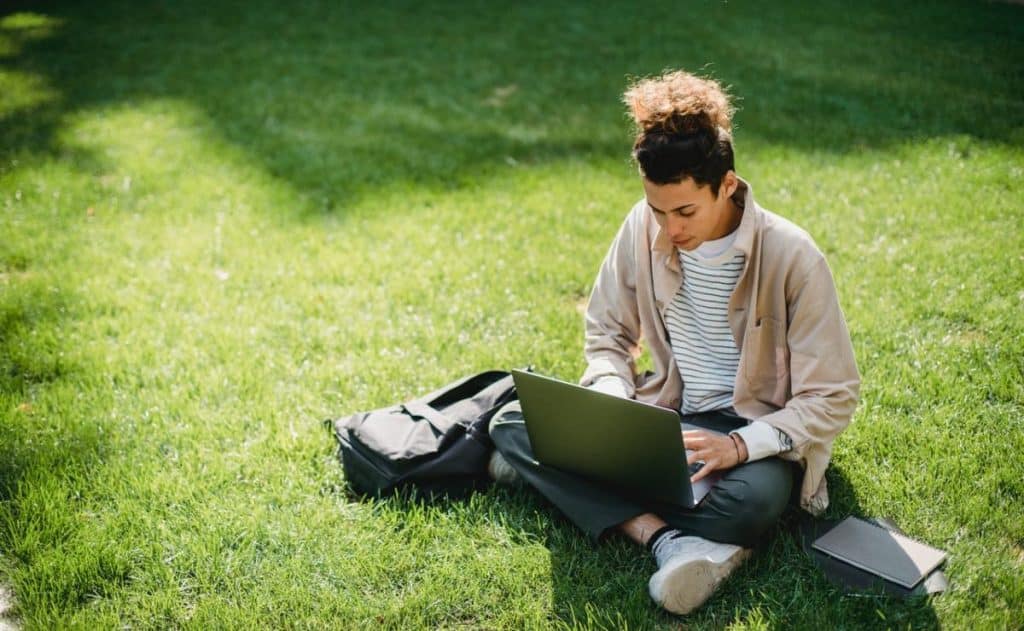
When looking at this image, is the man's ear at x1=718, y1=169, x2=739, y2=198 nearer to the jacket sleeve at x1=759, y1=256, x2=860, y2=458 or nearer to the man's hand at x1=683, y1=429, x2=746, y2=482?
the jacket sleeve at x1=759, y1=256, x2=860, y2=458

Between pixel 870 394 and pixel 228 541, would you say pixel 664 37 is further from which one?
pixel 228 541

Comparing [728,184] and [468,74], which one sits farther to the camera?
[468,74]

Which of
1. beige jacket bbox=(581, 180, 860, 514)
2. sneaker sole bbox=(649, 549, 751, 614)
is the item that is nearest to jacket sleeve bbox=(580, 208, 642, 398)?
beige jacket bbox=(581, 180, 860, 514)

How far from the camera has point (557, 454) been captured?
2.91m

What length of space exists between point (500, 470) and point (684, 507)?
74 cm

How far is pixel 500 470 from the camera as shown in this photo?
3.22 metres

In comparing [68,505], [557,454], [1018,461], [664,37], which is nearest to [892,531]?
[1018,461]

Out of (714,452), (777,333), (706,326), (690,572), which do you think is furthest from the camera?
(706,326)

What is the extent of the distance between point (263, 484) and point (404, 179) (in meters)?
3.16

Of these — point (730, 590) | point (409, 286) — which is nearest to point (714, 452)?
point (730, 590)

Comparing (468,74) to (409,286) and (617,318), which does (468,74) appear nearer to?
(409,286)

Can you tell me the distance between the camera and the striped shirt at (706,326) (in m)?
2.95

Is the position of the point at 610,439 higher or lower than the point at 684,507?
higher

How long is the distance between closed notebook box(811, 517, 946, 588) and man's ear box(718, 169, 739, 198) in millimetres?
1156
